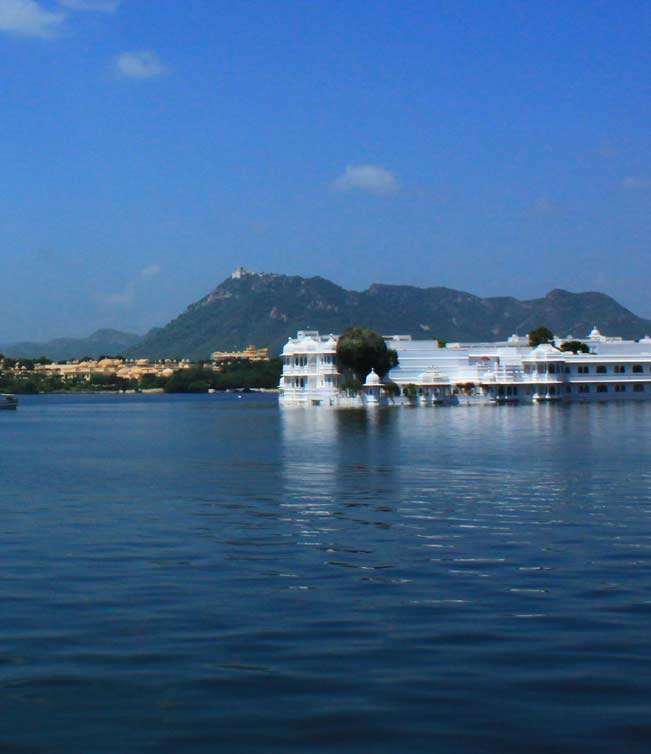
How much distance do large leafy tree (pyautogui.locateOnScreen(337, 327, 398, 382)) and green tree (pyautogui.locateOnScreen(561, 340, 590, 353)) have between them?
17005 mm

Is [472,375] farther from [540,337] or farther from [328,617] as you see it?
[328,617]

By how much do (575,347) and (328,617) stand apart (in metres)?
88.7

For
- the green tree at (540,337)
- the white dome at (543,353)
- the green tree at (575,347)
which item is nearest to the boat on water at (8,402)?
the white dome at (543,353)

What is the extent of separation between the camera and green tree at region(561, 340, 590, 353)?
96.3m

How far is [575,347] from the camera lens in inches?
3799

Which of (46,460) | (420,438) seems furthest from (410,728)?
(420,438)

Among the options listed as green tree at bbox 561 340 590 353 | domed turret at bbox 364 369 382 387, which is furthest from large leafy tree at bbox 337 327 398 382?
green tree at bbox 561 340 590 353

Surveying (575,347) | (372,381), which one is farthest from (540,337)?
(372,381)

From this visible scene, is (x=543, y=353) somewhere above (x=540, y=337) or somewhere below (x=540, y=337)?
below

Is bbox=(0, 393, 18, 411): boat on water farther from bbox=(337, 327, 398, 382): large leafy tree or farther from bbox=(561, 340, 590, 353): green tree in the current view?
bbox=(561, 340, 590, 353): green tree

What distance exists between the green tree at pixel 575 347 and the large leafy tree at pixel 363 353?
17.0 m

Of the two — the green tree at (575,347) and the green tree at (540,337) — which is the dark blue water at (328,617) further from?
the green tree at (540,337)

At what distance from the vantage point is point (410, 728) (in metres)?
7.52

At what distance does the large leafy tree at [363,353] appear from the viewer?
85894 millimetres
